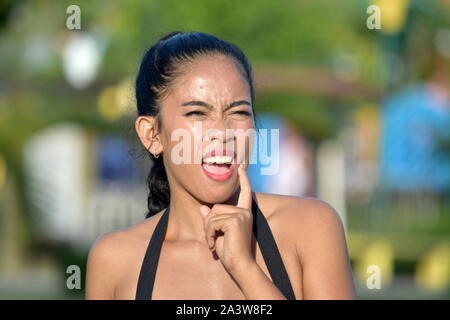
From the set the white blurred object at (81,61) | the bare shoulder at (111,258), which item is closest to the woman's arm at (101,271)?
the bare shoulder at (111,258)

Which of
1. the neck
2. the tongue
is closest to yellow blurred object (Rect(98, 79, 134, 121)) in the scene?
the neck

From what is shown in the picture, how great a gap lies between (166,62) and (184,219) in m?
0.58

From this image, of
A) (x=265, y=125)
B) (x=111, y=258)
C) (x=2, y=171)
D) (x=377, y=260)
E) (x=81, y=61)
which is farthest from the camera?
(x=81, y=61)

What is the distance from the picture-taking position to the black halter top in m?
3.04

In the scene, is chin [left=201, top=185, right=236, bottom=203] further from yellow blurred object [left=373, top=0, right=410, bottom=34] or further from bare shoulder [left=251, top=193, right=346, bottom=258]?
yellow blurred object [left=373, top=0, right=410, bottom=34]

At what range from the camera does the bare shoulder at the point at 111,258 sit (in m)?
3.33

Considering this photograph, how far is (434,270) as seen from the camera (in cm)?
1596

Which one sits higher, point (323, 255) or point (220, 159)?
point (220, 159)

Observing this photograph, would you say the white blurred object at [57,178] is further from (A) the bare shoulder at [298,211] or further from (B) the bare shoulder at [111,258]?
(A) the bare shoulder at [298,211]

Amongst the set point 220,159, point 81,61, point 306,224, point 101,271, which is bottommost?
point 101,271

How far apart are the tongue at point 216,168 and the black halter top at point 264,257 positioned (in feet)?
0.59

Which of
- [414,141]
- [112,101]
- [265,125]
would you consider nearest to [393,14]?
[414,141]

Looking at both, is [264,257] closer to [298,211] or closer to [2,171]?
[298,211]

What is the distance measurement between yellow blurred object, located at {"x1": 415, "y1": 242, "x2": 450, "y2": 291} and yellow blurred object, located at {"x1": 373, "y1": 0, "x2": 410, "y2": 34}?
16.4 feet
